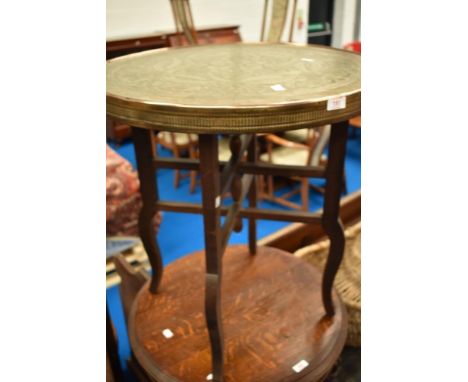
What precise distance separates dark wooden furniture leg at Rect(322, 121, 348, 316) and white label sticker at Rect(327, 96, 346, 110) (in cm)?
26

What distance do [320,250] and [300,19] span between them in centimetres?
436

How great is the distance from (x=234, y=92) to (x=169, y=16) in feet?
12.8

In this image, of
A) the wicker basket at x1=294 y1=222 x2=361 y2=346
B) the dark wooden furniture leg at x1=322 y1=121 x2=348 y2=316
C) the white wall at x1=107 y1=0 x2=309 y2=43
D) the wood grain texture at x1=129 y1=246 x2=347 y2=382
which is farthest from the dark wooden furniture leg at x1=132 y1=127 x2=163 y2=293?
the white wall at x1=107 y1=0 x2=309 y2=43

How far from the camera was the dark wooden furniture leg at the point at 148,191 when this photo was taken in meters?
1.09

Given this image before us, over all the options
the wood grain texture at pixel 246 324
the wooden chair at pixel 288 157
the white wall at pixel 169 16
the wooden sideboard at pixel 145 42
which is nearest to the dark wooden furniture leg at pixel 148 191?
the wood grain texture at pixel 246 324

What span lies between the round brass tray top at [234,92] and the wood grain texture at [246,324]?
647 mm

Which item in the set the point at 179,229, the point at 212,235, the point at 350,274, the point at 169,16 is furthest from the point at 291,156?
the point at 169,16

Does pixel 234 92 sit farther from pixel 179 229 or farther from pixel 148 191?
pixel 179 229

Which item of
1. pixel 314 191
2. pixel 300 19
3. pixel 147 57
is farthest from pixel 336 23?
pixel 147 57

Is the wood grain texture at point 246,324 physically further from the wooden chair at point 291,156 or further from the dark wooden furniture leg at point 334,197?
the wooden chair at point 291,156

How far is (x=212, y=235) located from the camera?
2.78 feet

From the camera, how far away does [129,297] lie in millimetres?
1403

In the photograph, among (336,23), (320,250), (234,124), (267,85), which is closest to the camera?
(234,124)
